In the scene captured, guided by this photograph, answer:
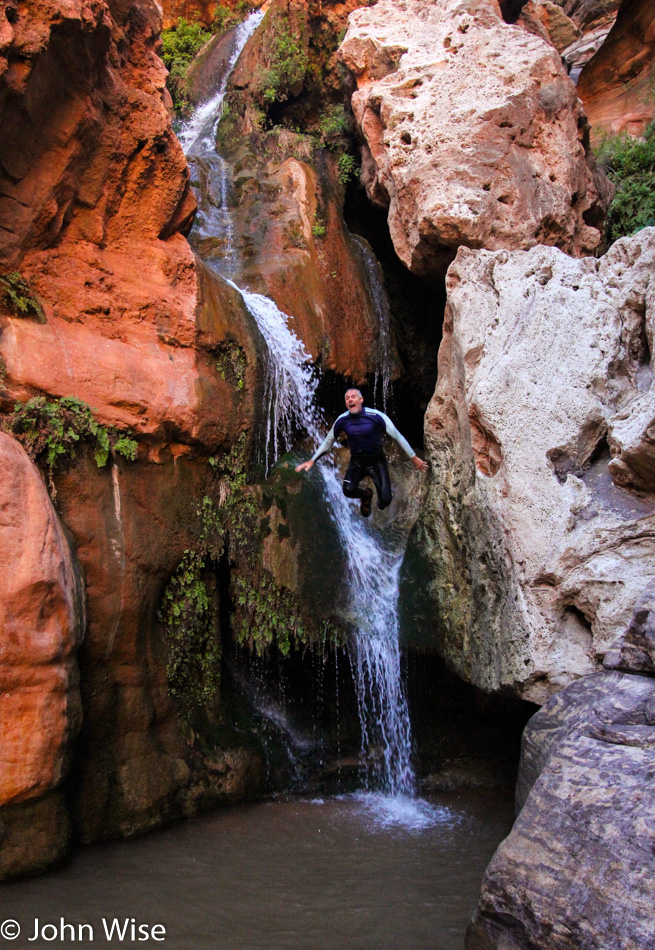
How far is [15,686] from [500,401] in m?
4.49

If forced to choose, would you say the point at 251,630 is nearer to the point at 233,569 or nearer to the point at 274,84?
the point at 233,569

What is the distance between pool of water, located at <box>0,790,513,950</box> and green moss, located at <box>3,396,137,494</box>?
10.0ft

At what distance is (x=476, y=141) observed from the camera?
8312mm

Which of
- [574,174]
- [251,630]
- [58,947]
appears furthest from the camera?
[574,174]

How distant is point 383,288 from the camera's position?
32.8ft

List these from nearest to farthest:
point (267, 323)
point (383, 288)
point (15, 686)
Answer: point (15, 686), point (267, 323), point (383, 288)

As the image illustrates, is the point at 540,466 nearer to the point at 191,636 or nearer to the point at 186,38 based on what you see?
the point at 191,636

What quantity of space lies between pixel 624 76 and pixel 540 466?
1200cm

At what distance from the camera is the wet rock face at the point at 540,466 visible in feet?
16.9

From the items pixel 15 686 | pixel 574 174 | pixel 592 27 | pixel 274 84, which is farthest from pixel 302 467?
pixel 592 27

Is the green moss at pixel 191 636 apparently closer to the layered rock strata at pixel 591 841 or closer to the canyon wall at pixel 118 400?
the canyon wall at pixel 118 400

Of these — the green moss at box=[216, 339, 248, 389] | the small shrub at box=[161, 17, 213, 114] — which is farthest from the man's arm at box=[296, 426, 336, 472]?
the small shrub at box=[161, 17, 213, 114]

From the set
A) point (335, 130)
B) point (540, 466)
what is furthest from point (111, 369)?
point (335, 130)

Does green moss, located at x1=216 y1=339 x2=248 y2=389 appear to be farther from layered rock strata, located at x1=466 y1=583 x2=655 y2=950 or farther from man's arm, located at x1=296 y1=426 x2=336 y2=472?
layered rock strata, located at x1=466 y1=583 x2=655 y2=950
